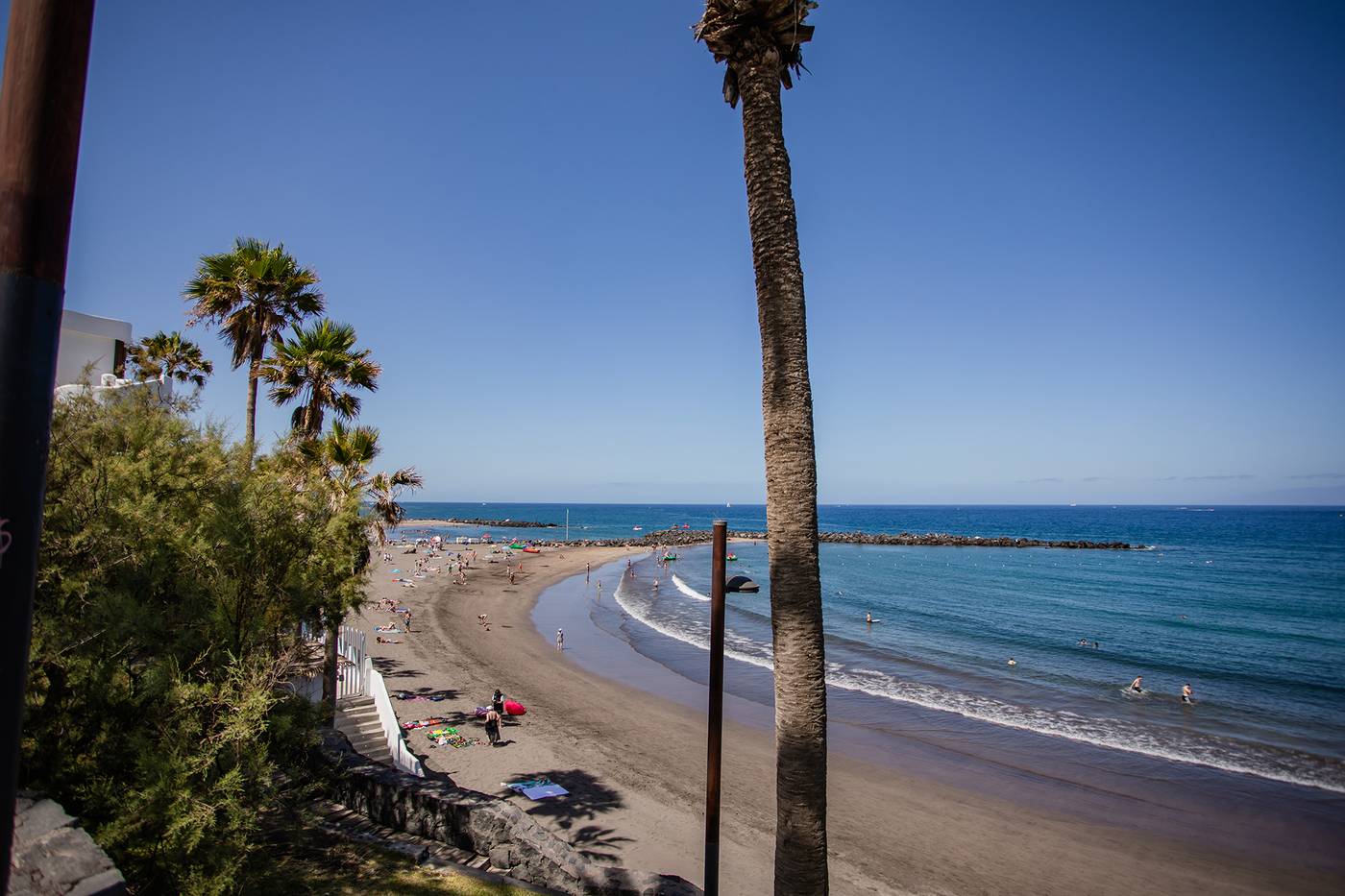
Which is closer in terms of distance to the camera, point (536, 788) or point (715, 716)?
point (715, 716)

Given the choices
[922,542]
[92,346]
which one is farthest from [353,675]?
[922,542]

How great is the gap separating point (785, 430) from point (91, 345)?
20320mm

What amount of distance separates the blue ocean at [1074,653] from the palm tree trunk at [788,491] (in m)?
17.6

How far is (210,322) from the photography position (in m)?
16.0

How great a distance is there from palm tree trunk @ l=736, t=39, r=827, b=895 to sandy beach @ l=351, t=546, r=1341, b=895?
23.7 ft

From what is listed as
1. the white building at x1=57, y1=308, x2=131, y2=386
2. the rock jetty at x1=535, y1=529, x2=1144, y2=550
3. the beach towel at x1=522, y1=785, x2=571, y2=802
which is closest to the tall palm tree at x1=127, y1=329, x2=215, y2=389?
the white building at x1=57, y1=308, x2=131, y2=386

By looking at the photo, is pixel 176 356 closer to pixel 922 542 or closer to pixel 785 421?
pixel 785 421

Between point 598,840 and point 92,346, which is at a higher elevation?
point 92,346

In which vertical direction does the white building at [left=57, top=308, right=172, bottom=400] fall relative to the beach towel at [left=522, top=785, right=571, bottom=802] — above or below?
above

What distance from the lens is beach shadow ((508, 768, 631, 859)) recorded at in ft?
44.1

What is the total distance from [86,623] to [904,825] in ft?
52.3

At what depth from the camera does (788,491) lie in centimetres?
658

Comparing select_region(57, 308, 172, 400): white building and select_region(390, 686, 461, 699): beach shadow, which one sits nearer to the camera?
select_region(57, 308, 172, 400): white building

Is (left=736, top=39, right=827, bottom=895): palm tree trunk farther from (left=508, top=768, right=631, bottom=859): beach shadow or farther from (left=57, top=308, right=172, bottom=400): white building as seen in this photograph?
(left=57, top=308, right=172, bottom=400): white building
